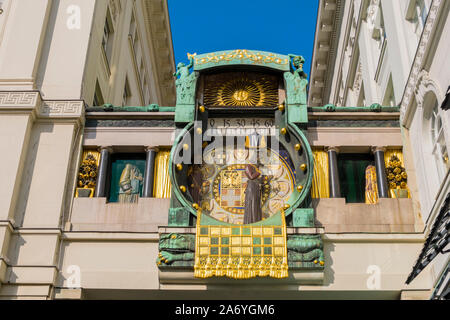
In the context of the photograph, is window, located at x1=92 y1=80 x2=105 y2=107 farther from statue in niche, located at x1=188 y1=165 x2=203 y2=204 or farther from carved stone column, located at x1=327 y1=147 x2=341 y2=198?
carved stone column, located at x1=327 y1=147 x2=341 y2=198

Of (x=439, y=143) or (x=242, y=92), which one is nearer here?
(x=439, y=143)

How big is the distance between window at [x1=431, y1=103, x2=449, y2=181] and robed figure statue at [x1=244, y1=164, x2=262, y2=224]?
421 cm

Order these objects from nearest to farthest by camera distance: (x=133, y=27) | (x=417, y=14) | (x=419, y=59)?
(x=419, y=59)
(x=417, y=14)
(x=133, y=27)

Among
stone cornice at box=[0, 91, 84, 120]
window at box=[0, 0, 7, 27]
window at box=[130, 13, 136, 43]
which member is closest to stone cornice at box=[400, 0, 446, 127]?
stone cornice at box=[0, 91, 84, 120]

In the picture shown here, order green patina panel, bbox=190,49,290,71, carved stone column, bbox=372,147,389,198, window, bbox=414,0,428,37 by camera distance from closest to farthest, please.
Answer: carved stone column, bbox=372,147,389,198 → window, bbox=414,0,428,37 → green patina panel, bbox=190,49,290,71

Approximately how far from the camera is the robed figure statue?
15.6 m

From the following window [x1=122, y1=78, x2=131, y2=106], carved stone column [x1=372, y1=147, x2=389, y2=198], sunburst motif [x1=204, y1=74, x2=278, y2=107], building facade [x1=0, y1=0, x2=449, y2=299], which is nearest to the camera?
building facade [x1=0, y1=0, x2=449, y2=299]

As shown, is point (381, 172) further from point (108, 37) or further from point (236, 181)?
point (108, 37)

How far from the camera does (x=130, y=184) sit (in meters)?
16.9

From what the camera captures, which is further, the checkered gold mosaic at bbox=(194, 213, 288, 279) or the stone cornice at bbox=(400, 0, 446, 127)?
the checkered gold mosaic at bbox=(194, 213, 288, 279)

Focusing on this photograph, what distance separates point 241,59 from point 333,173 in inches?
155

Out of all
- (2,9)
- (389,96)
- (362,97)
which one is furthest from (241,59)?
(362,97)
